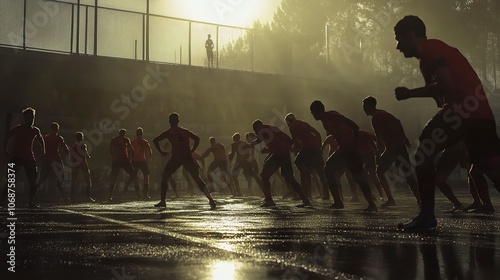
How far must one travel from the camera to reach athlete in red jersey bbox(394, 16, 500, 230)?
4.67m

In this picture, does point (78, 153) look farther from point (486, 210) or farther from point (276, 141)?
point (486, 210)

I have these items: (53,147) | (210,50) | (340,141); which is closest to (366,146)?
(340,141)

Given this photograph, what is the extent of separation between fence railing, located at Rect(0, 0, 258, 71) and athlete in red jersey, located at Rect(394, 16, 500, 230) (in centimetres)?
1716

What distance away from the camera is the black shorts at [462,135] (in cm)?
464

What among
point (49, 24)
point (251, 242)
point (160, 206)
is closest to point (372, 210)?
point (160, 206)

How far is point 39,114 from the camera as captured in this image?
21.0 m

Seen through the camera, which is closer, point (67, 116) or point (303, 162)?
point (303, 162)

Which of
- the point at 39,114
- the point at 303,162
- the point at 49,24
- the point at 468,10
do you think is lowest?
the point at 303,162

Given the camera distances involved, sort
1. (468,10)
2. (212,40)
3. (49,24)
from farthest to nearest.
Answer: (468,10), (212,40), (49,24)

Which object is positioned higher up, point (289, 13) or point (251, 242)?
point (289, 13)

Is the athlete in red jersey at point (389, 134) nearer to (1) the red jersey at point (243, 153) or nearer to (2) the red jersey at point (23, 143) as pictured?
(2) the red jersey at point (23, 143)

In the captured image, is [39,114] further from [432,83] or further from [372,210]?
[432,83]

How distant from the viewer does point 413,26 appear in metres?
5.32

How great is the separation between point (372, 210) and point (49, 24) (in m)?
15.2
